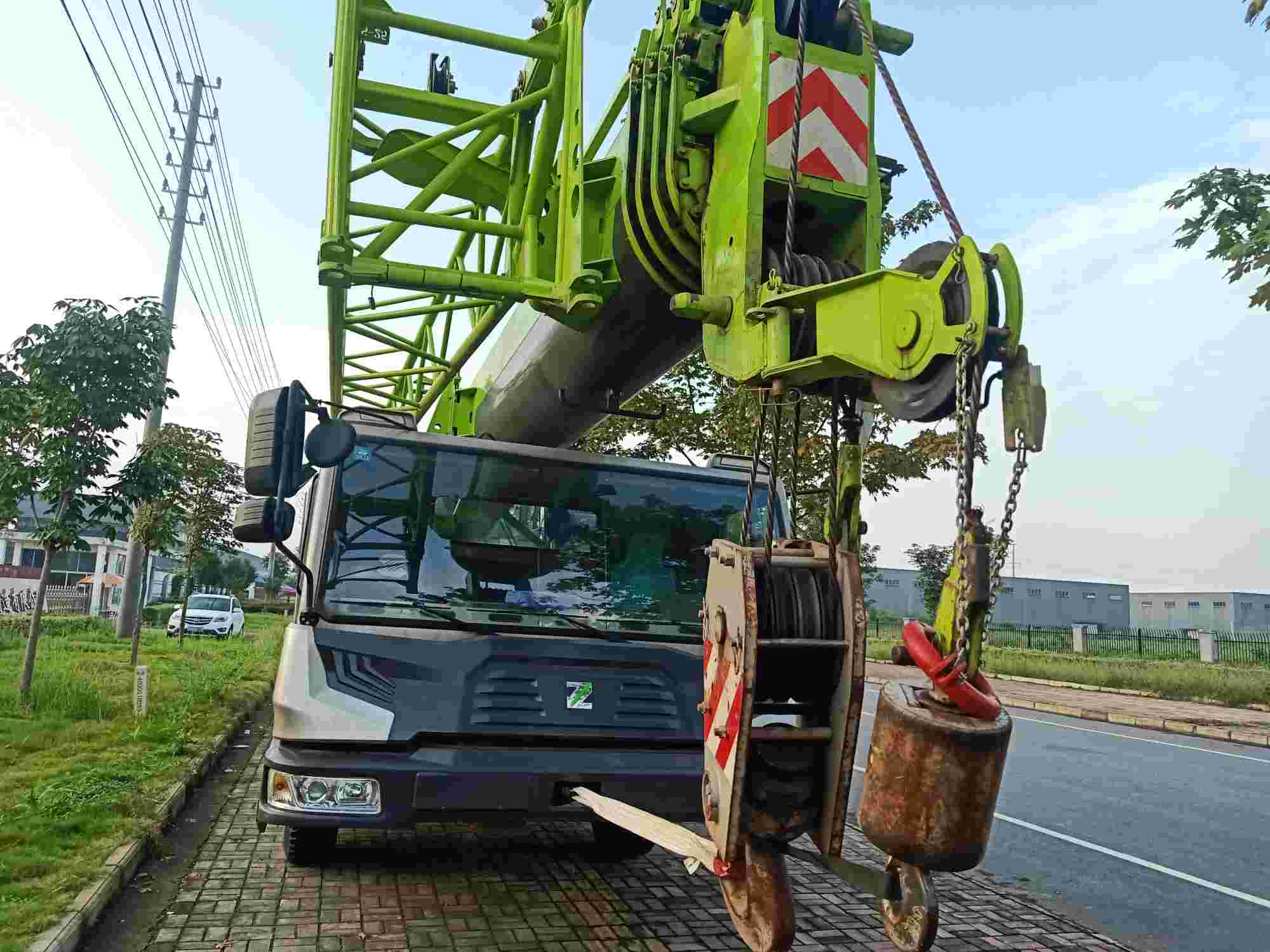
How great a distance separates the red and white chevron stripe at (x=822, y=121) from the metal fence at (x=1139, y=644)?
24906 millimetres

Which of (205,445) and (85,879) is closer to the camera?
(85,879)

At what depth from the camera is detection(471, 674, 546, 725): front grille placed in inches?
153

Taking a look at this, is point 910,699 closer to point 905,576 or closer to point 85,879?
point 85,879

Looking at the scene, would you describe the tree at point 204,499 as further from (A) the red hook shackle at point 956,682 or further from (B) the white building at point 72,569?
(A) the red hook shackle at point 956,682

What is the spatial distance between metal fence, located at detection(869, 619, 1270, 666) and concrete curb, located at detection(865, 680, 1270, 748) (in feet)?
31.2

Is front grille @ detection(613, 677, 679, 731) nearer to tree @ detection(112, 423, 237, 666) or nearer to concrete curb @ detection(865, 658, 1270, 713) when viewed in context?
tree @ detection(112, 423, 237, 666)

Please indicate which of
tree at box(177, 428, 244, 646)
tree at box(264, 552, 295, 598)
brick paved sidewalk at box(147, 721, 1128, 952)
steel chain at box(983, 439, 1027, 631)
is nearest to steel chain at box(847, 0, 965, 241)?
steel chain at box(983, 439, 1027, 631)

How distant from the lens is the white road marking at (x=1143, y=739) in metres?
11.2

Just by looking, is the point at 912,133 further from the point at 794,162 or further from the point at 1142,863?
the point at 1142,863

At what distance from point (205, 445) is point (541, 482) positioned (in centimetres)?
1586

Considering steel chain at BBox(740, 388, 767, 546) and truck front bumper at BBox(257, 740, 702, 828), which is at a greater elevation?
steel chain at BBox(740, 388, 767, 546)

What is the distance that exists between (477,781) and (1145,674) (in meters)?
21.1

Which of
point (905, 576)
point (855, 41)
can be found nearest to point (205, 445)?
point (855, 41)

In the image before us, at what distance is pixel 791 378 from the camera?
2660 millimetres
